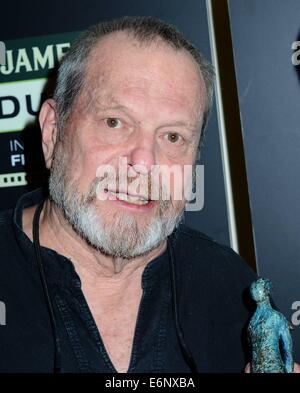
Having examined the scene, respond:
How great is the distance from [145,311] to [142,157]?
0.31 meters

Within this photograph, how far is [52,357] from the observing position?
34.7 inches

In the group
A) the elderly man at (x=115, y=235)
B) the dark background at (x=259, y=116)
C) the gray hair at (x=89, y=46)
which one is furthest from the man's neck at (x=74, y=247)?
the dark background at (x=259, y=116)

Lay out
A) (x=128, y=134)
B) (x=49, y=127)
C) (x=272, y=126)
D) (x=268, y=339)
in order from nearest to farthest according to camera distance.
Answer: (x=268, y=339) < (x=128, y=134) < (x=49, y=127) < (x=272, y=126)

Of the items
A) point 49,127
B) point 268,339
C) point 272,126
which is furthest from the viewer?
point 272,126

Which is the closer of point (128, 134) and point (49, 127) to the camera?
point (128, 134)

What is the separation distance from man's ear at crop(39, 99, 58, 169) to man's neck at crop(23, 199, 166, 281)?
0.10 m

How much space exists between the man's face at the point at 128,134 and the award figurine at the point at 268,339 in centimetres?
23

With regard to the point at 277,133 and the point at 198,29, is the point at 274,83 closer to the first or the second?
the point at 277,133

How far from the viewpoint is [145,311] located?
1.00 metres

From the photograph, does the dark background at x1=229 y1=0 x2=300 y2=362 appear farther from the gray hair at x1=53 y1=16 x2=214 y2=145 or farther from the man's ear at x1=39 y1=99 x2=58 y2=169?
the man's ear at x1=39 y1=99 x2=58 y2=169

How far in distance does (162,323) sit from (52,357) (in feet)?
0.72

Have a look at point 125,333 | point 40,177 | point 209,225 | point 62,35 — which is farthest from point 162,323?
point 62,35

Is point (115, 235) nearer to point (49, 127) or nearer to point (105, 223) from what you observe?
point (105, 223)

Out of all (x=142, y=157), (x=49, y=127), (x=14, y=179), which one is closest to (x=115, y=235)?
(x=142, y=157)
